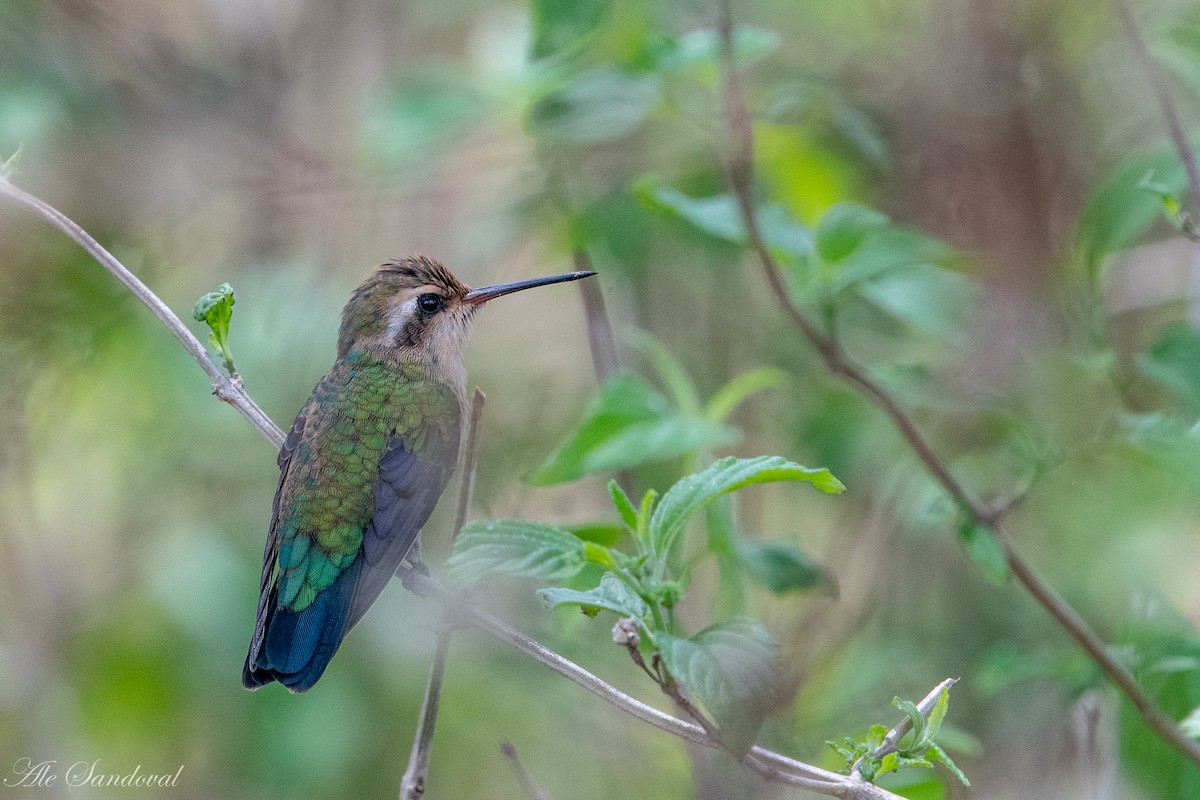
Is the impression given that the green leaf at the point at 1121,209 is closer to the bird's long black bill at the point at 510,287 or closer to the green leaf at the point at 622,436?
the green leaf at the point at 622,436

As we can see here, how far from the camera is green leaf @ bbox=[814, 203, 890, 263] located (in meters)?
2.31

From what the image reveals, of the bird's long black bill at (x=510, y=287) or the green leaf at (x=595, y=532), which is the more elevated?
the bird's long black bill at (x=510, y=287)

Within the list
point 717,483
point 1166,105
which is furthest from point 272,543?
point 1166,105

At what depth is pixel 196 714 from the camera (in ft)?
12.3

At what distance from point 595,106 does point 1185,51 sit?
1231 millimetres

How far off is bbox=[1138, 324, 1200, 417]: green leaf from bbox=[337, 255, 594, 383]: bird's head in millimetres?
1598

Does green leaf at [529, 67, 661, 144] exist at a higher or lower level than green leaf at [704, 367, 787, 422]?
higher

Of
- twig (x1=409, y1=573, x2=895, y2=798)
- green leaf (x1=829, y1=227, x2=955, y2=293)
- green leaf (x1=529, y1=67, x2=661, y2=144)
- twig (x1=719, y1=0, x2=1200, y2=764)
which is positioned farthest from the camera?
green leaf (x1=529, y1=67, x2=661, y2=144)

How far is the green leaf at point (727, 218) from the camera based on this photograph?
2.43 meters

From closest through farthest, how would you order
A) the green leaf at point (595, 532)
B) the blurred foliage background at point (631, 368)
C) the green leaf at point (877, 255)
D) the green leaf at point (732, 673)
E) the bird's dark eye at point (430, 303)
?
1. the green leaf at point (732, 673)
2. the green leaf at point (595, 532)
3. the green leaf at point (877, 255)
4. the blurred foliage background at point (631, 368)
5. the bird's dark eye at point (430, 303)

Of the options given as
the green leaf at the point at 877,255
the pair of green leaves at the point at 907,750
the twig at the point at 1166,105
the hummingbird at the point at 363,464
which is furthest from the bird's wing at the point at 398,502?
the twig at the point at 1166,105
